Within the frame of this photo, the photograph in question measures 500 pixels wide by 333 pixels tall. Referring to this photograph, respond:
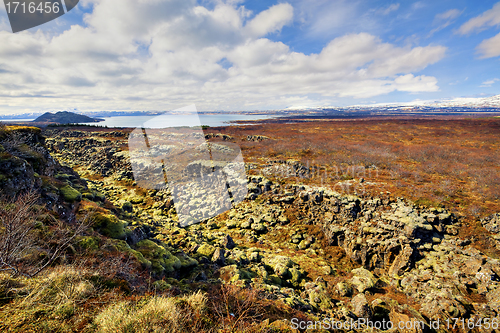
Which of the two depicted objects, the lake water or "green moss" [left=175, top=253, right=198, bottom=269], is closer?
"green moss" [left=175, top=253, right=198, bottom=269]

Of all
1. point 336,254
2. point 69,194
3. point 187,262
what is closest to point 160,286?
point 187,262

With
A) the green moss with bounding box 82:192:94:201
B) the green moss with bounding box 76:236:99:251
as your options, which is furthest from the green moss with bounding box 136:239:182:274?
the green moss with bounding box 82:192:94:201

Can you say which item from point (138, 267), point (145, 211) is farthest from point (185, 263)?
point (145, 211)

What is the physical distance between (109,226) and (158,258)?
278cm

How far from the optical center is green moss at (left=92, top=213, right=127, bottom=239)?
8.91 meters

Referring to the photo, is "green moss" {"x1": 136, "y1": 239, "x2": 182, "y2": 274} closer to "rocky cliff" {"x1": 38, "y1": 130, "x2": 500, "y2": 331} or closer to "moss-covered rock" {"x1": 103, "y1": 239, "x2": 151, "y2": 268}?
"rocky cliff" {"x1": 38, "y1": 130, "x2": 500, "y2": 331}

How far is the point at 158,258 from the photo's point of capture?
8.91 meters

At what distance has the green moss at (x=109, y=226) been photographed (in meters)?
8.91

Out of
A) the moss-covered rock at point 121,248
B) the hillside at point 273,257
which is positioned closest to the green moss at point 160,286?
the hillside at point 273,257

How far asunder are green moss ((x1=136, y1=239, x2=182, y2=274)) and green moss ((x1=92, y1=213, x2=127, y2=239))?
43.9 inches

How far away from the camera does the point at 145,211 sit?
60.2 feet

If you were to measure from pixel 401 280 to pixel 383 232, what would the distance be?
8.73ft

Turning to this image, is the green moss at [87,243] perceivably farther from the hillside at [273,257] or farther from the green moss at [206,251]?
the green moss at [206,251]

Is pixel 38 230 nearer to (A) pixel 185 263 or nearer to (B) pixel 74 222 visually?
(B) pixel 74 222
